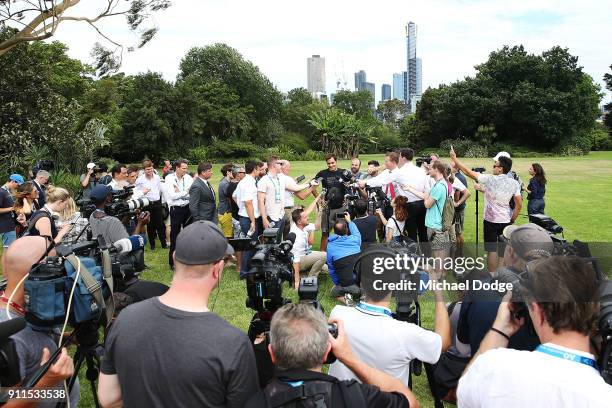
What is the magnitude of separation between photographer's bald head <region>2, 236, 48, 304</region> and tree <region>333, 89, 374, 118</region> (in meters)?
70.7

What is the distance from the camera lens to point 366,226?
21.2 feet

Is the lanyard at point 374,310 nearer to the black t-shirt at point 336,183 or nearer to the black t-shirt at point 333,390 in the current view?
the black t-shirt at point 333,390

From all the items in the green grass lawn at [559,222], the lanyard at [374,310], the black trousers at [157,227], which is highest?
the lanyard at [374,310]

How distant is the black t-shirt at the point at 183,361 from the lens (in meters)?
1.84

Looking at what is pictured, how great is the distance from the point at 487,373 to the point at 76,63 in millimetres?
48392

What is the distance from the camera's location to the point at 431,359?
2389mm

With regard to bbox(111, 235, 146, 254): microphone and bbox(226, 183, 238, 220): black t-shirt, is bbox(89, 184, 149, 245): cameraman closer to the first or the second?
bbox(111, 235, 146, 254): microphone

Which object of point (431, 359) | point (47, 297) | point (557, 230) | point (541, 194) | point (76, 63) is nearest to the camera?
point (431, 359)

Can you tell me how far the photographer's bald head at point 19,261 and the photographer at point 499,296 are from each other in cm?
263

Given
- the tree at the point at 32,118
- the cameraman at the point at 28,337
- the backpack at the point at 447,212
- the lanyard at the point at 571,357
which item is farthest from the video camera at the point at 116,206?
the tree at the point at 32,118

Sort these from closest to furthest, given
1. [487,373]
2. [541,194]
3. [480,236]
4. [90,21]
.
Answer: [487,373] < [541,194] < [480,236] < [90,21]

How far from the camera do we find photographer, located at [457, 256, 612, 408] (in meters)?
1.56

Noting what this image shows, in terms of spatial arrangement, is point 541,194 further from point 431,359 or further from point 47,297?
point 47,297

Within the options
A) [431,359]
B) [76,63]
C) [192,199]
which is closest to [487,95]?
[76,63]
